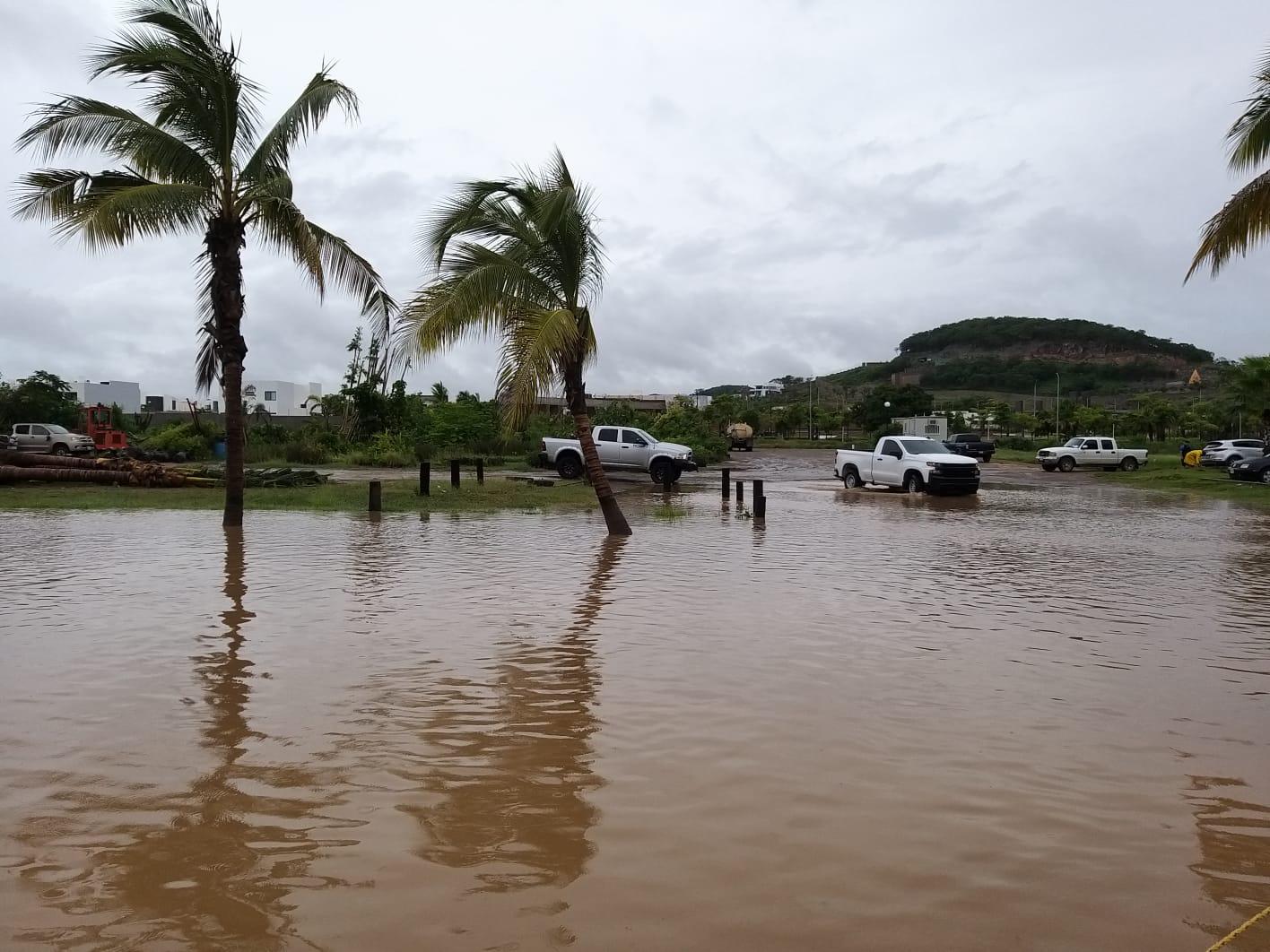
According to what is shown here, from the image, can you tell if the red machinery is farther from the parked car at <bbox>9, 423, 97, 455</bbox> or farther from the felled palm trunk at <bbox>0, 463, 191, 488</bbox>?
the felled palm trunk at <bbox>0, 463, 191, 488</bbox>

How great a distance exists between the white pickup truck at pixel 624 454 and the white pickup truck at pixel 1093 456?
19941mm

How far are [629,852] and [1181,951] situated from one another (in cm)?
206

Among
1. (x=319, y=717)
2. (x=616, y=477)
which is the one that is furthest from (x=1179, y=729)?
(x=616, y=477)

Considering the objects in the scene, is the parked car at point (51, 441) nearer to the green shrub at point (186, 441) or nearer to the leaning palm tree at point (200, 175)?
the green shrub at point (186, 441)

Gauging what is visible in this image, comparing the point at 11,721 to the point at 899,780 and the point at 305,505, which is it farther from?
the point at 305,505

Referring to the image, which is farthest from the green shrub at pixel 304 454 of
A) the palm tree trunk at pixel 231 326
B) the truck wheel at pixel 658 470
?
the palm tree trunk at pixel 231 326

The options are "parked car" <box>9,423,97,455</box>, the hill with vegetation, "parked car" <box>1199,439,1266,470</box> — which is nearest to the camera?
"parked car" <box>9,423,97,455</box>

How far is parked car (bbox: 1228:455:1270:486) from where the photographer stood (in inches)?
1294

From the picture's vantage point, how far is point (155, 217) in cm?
1541

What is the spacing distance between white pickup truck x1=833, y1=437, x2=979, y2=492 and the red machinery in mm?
28068

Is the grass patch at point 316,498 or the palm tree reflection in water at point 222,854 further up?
the grass patch at point 316,498

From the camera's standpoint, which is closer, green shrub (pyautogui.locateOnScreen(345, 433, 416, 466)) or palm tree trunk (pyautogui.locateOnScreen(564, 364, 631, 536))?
palm tree trunk (pyautogui.locateOnScreen(564, 364, 631, 536))

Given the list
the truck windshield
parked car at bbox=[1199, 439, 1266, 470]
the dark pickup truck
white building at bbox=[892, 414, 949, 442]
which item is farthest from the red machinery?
parked car at bbox=[1199, 439, 1266, 470]

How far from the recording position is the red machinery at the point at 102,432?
1550 inches
